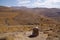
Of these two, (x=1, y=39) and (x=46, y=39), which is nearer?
(x=1, y=39)

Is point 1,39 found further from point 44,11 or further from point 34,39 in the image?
point 44,11

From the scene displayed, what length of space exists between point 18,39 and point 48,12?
63.5m

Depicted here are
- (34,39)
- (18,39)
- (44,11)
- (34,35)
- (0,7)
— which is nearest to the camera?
(18,39)

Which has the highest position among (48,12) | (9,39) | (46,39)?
(9,39)

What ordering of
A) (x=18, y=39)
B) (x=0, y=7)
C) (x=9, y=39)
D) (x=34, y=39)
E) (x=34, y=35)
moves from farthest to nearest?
(x=0, y=7) → (x=34, y=35) → (x=34, y=39) → (x=18, y=39) → (x=9, y=39)

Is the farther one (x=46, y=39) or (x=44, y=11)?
(x=44, y=11)

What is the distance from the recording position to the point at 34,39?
14836mm

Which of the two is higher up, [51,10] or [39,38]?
[39,38]

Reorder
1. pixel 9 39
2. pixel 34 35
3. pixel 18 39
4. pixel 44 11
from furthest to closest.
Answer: pixel 44 11 → pixel 34 35 → pixel 18 39 → pixel 9 39

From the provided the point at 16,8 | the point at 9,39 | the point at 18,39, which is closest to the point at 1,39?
the point at 9,39

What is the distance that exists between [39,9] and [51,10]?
5.87 m

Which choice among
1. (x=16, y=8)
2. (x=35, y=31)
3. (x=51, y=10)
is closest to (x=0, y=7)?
(x=16, y=8)

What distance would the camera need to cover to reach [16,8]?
71938 mm

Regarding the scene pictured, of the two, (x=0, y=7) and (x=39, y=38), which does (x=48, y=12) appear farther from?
(x=39, y=38)
